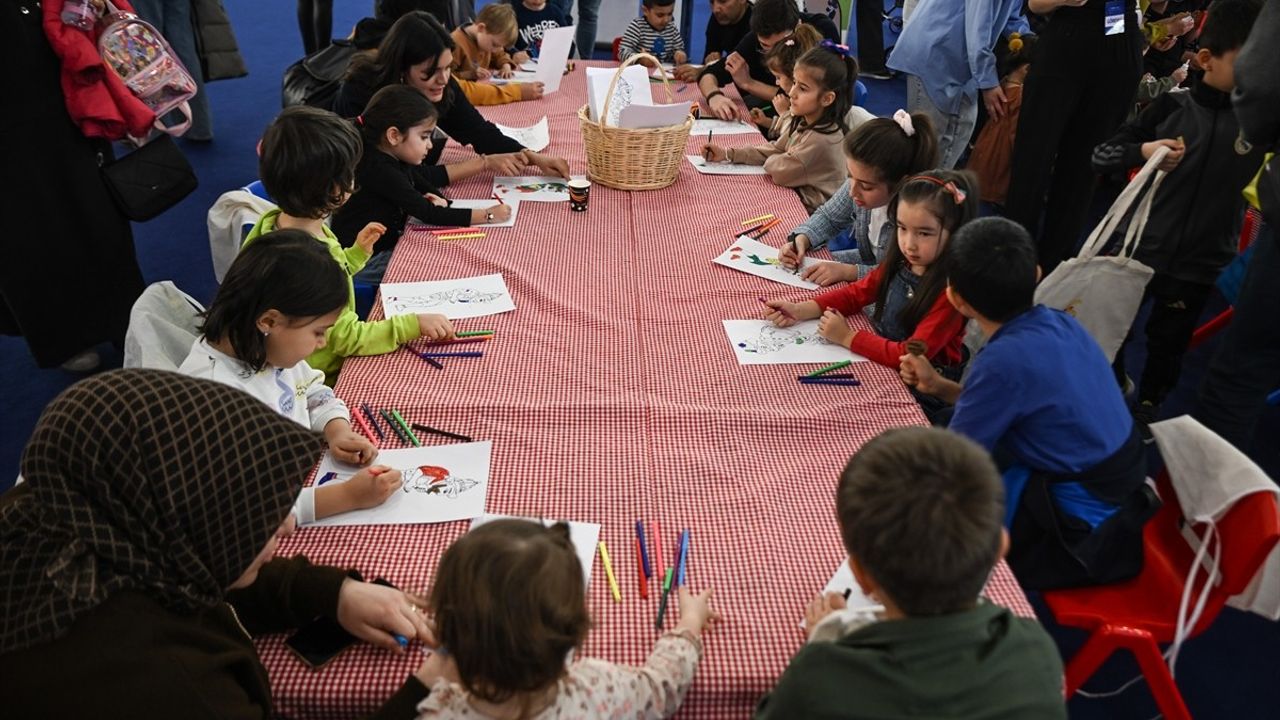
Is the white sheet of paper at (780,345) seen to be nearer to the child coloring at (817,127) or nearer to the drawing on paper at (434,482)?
the drawing on paper at (434,482)

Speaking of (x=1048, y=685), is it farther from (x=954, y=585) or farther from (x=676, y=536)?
(x=676, y=536)

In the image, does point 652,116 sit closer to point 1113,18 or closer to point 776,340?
point 776,340

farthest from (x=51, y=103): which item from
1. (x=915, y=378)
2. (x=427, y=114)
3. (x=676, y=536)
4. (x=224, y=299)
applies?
(x=915, y=378)

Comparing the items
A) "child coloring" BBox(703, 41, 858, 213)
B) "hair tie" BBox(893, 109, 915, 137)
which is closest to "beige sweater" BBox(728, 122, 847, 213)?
"child coloring" BBox(703, 41, 858, 213)

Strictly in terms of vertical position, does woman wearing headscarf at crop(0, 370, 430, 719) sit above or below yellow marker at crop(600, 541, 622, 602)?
above

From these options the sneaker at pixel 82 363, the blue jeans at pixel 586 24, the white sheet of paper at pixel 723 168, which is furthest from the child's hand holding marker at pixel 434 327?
the blue jeans at pixel 586 24

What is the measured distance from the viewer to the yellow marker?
1343mm

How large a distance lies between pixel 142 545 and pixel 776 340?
1.43m

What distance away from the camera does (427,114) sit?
2.66 metres

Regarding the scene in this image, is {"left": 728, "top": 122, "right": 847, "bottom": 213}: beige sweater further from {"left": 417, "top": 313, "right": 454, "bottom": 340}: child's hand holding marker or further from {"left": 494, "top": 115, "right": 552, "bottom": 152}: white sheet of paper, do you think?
{"left": 417, "top": 313, "right": 454, "bottom": 340}: child's hand holding marker

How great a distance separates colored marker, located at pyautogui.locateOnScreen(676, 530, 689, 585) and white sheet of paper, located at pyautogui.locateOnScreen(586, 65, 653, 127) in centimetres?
177

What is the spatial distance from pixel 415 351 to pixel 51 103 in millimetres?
1679

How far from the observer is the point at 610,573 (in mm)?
1377

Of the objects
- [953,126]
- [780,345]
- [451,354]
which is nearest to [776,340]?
[780,345]
